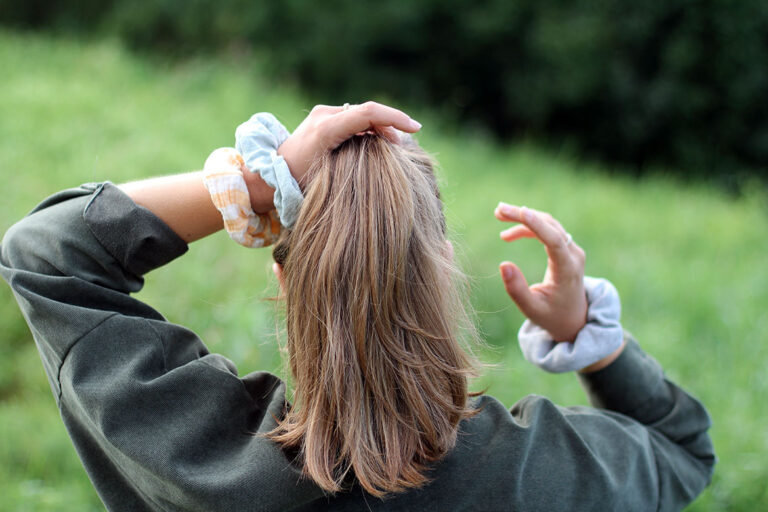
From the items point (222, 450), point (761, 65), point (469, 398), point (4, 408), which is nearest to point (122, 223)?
point (222, 450)

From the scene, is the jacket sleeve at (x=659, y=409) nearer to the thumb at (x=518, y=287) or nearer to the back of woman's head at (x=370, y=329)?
the thumb at (x=518, y=287)

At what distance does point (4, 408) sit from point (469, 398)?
2.37 m

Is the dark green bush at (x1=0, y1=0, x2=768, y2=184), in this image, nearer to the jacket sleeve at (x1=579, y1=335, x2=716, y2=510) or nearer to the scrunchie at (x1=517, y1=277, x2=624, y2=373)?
the scrunchie at (x1=517, y1=277, x2=624, y2=373)

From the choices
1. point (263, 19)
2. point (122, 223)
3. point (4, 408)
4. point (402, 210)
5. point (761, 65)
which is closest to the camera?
point (402, 210)

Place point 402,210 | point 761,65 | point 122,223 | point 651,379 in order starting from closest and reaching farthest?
1. point 402,210
2. point 122,223
3. point 651,379
4. point 761,65

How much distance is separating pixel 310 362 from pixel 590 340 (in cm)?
65

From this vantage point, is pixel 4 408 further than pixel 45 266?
Yes

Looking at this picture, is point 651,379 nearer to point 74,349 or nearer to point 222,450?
point 222,450

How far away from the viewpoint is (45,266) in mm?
1235

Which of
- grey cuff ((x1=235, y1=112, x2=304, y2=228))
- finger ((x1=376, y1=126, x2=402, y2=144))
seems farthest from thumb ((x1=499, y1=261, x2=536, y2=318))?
grey cuff ((x1=235, y1=112, x2=304, y2=228))

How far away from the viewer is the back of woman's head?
115cm

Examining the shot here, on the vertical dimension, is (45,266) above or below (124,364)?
above

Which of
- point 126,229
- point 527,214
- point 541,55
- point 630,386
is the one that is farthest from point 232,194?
point 541,55

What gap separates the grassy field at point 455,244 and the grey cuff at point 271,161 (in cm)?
36
